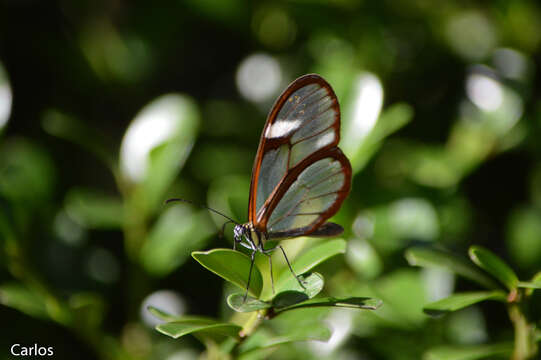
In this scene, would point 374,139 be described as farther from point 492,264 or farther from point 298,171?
point 492,264

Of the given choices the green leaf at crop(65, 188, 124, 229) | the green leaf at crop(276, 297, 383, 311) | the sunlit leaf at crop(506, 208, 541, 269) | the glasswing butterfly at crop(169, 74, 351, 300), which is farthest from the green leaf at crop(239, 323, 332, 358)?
the sunlit leaf at crop(506, 208, 541, 269)

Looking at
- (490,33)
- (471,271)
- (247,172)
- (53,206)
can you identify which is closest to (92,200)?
(53,206)

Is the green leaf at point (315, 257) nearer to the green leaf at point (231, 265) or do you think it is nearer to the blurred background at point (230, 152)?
the green leaf at point (231, 265)

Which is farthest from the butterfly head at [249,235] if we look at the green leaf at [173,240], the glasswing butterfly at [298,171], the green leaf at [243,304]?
the green leaf at [243,304]

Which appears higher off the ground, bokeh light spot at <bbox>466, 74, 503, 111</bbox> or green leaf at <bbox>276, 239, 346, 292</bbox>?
bokeh light spot at <bbox>466, 74, 503, 111</bbox>

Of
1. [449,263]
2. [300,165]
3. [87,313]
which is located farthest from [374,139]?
[87,313]

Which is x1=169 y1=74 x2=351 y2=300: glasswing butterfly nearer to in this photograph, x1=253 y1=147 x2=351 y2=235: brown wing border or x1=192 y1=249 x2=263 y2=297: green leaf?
x1=253 y1=147 x2=351 y2=235: brown wing border
